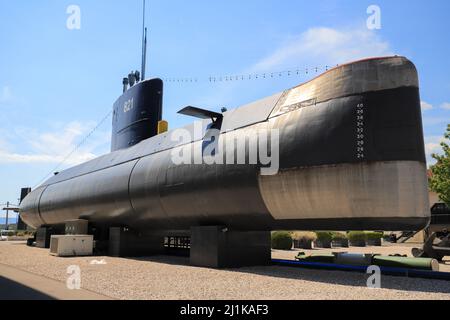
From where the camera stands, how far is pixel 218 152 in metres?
12.9

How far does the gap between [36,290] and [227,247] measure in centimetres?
592

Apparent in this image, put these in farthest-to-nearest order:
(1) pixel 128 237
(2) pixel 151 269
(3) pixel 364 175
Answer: (1) pixel 128 237
(2) pixel 151 269
(3) pixel 364 175

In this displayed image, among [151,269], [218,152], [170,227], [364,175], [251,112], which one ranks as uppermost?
[251,112]

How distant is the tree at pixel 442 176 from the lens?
29.6 meters

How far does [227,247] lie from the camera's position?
13.2 m

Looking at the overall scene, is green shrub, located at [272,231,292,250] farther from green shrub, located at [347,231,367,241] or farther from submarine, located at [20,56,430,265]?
submarine, located at [20,56,430,265]

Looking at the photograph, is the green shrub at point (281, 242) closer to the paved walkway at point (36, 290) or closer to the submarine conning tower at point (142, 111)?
the submarine conning tower at point (142, 111)

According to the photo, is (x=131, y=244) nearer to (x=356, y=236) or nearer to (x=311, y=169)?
(x=311, y=169)

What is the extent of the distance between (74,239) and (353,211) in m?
14.5

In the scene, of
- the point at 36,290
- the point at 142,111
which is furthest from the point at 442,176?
the point at 36,290
